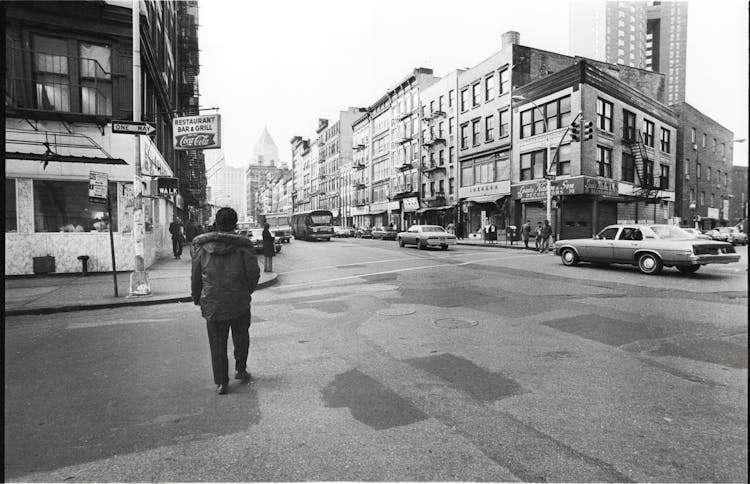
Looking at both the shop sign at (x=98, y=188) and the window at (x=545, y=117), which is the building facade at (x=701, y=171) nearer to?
the window at (x=545, y=117)

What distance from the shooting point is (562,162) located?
97.4 feet

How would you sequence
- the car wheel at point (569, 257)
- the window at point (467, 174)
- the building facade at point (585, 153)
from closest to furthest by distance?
the car wheel at point (569, 257), the building facade at point (585, 153), the window at point (467, 174)

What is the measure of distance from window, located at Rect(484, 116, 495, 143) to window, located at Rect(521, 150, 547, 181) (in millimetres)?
4357

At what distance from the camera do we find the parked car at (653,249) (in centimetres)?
1183

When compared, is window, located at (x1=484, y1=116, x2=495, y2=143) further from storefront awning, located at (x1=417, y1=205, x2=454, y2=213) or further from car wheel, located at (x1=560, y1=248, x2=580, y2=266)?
car wheel, located at (x1=560, y1=248, x2=580, y2=266)

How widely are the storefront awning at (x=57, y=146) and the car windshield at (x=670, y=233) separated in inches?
662

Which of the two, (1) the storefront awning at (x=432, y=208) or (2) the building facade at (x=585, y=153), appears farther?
(1) the storefront awning at (x=432, y=208)

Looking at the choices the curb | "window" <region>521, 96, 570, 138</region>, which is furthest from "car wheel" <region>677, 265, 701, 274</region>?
"window" <region>521, 96, 570, 138</region>

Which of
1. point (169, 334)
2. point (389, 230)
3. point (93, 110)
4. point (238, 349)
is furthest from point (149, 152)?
point (389, 230)

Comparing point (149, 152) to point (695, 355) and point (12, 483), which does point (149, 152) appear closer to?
point (12, 483)

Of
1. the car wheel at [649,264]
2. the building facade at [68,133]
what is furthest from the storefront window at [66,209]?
the car wheel at [649,264]

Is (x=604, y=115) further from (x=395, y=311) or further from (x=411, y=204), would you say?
(x=395, y=311)

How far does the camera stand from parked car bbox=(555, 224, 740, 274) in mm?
11828

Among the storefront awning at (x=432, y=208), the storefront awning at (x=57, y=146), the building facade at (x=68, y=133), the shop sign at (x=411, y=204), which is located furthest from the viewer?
the shop sign at (x=411, y=204)
